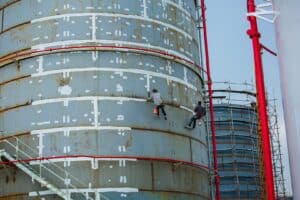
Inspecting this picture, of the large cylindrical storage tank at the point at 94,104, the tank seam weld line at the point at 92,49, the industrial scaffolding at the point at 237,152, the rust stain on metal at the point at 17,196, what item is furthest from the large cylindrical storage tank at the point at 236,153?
the rust stain on metal at the point at 17,196

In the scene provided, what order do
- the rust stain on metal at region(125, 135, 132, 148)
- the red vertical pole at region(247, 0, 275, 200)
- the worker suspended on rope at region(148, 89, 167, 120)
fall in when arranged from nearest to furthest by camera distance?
1. the red vertical pole at region(247, 0, 275, 200)
2. the rust stain on metal at region(125, 135, 132, 148)
3. the worker suspended on rope at region(148, 89, 167, 120)

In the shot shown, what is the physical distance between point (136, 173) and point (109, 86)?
2.65 meters

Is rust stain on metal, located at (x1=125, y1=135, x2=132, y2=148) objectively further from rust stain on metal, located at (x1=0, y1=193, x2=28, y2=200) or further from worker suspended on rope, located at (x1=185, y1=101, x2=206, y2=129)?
rust stain on metal, located at (x1=0, y1=193, x2=28, y2=200)

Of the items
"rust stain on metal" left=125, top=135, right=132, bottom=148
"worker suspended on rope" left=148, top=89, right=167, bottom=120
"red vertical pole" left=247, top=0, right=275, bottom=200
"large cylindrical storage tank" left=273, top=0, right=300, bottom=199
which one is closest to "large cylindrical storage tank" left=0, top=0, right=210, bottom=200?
"rust stain on metal" left=125, top=135, right=132, bottom=148

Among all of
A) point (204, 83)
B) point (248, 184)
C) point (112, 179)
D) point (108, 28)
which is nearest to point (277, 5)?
point (112, 179)

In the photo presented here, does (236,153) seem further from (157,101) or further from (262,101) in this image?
(262,101)

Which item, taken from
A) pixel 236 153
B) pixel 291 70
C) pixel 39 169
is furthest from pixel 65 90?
pixel 236 153

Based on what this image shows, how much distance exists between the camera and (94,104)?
13.5 metres

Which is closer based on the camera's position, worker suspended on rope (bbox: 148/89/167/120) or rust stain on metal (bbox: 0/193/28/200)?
rust stain on metal (bbox: 0/193/28/200)

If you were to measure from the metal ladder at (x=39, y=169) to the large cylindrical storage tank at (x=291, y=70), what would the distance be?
29.0 ft

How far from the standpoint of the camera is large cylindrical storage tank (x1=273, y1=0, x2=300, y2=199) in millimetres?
4008

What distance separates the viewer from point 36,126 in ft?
44.7

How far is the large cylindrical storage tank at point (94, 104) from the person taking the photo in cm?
1312

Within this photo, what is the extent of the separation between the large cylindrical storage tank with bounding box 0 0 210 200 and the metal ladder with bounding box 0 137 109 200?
0.03 metres
